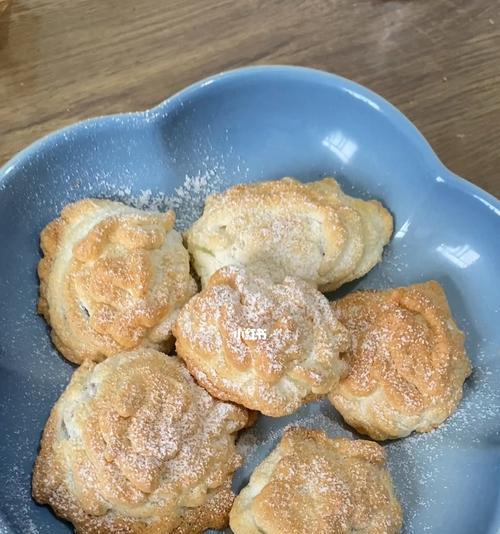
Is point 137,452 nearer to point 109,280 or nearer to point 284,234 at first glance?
point 109,280

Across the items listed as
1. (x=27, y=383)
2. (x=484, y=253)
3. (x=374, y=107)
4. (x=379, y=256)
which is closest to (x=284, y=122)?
(x=374, y=107)

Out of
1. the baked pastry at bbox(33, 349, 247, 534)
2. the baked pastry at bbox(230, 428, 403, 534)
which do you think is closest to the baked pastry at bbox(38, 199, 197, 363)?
the baked pastry at bbox(33, 349, 247, 534)

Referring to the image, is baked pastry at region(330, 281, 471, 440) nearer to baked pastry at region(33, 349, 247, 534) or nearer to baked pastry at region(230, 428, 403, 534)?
baked pastry at region(230, 428, 403, 534)

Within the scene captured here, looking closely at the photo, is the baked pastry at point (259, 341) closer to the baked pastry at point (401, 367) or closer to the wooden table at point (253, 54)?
the baked pastry at point (401, 367)

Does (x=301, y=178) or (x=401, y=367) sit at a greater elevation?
(x=301, y=178)

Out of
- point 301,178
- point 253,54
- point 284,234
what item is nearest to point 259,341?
point 284,234

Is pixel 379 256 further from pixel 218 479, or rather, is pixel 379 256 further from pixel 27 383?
pixel 27 383

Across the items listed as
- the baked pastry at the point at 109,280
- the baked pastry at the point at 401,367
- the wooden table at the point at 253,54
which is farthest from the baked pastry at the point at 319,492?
the wooden table at the point at 253,54

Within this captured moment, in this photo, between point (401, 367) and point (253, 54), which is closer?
point (401, 367)
